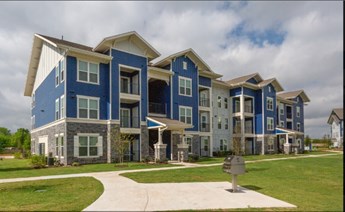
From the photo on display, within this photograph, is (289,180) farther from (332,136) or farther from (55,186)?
(332,136)

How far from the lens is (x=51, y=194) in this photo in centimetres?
1084

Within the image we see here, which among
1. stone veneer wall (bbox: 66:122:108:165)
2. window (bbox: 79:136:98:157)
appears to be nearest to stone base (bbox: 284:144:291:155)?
stone veneer wall (bbox: 66:122:108:165)

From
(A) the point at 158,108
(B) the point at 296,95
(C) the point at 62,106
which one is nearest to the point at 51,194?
(C) the point at 62,106

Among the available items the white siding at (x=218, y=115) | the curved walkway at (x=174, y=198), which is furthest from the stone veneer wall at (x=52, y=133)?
the white siding at (x=218, y=115)

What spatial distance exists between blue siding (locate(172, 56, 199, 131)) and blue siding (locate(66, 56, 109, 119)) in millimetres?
7698

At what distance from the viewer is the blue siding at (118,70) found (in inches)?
1001

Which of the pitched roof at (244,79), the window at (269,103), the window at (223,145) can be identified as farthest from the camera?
the window at (269,103)

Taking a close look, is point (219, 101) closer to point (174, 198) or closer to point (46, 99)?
point (46, 99)

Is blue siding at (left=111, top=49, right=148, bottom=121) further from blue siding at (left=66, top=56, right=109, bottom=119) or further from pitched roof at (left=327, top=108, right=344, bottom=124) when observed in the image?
pitched roof at (left=327, top=108, right=344, bottom=124)

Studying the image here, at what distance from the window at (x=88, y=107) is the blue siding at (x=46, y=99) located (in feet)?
6.16

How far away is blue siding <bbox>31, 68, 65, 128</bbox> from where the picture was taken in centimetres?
2682

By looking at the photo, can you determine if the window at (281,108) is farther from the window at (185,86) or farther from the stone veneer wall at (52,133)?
the stone veneer wall at (52,133)


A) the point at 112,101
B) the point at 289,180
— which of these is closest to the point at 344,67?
the point at 289,180

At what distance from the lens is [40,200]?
9.80m
